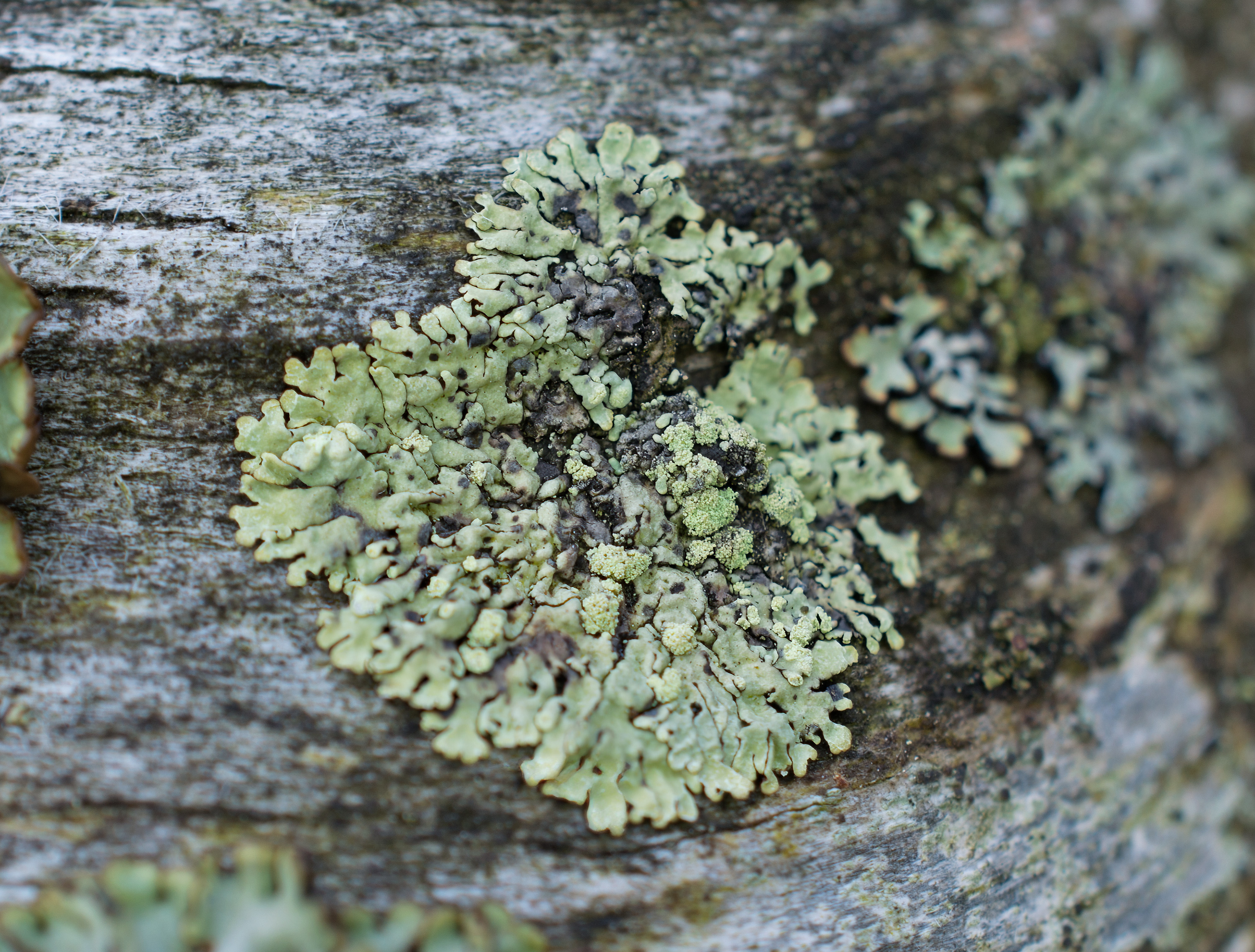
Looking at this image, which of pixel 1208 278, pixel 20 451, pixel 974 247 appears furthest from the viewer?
pixel 1208 278

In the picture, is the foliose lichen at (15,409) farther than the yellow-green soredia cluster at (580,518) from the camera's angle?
No

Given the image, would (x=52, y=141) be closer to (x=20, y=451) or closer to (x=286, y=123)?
(x=286, y=123)

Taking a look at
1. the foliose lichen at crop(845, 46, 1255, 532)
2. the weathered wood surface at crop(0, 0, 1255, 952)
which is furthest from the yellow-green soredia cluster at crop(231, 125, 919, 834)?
the foliose lichen at crop(845, 46, 1255, 532)

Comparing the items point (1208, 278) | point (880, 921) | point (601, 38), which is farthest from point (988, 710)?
point (1208, 278)

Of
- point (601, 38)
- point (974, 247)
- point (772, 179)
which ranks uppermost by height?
point (601, 38)

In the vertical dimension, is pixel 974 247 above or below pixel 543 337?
above

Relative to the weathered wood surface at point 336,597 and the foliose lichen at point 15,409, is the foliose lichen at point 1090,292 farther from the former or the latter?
the foliose lichen at point 15,409

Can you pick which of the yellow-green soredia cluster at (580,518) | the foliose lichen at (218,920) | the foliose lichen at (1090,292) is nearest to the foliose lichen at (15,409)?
the yellow-green soredia cluster at (580,518)
